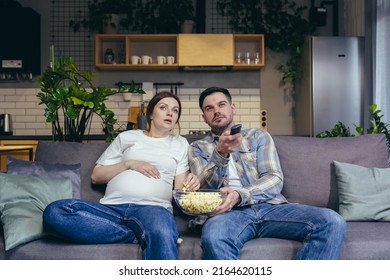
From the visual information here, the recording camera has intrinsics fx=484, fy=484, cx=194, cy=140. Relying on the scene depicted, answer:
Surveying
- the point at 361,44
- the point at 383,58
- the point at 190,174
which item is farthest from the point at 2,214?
the point at 361,44

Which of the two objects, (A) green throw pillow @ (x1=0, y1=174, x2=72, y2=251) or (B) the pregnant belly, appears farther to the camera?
(B) the pregnant belly

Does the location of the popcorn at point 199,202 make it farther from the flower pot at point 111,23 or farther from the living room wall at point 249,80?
the flower pot at point 111,23

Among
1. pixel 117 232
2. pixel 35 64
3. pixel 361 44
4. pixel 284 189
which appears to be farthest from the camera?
pixel 35 64

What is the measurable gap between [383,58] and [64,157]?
11.6ft

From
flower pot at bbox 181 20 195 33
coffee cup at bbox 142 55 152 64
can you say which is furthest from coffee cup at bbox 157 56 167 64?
flower pot at bbox 181 20 195 33

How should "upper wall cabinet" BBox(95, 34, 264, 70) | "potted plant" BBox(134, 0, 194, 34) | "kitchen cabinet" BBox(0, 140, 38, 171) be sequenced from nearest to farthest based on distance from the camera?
1. "kitchen cabinet" BBox(0, 140, 38, 171)
2. "upper wall cabinet" BBox(95, 34, 264, 70)
3. "potted plant" BBox(134, 0, 194, 34)

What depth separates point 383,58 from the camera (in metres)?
4.92

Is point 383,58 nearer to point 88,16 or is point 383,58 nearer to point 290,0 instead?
point 290,0

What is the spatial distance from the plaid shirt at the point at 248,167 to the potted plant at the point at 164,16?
3.69 m

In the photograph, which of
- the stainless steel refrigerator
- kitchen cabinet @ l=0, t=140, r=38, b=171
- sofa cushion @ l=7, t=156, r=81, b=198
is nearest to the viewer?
sofa cushion @ l=7, t=156, r=81, b=198

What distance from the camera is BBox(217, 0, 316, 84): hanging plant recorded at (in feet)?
20.2

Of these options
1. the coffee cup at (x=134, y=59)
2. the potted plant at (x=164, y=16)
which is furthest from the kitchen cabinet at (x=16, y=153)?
the potted plant at (x=164, y=16)

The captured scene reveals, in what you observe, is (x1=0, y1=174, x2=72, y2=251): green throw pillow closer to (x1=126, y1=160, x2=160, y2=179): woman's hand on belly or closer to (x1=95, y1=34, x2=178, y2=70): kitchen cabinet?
(x1=126, y1=160, x2=160, y2=179): woman's hand on belly

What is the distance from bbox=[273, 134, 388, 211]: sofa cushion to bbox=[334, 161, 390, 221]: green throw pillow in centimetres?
9
